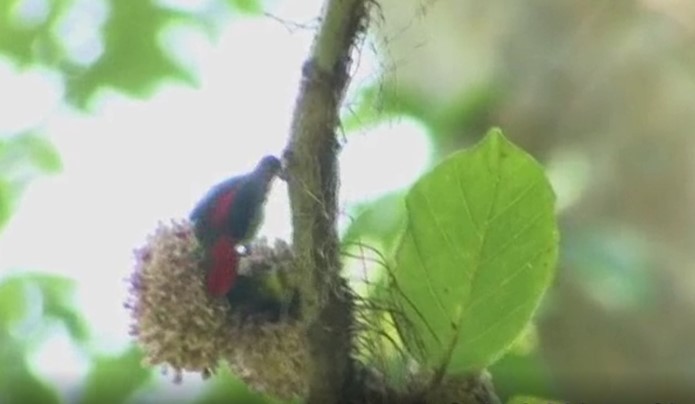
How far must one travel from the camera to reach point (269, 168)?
46cm

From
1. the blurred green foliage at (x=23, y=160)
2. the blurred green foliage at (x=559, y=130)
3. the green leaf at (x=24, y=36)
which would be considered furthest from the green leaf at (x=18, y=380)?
the green leaf at (x=24, y=36)

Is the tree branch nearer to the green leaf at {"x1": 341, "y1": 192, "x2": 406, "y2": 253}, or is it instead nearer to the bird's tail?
the bird's tail

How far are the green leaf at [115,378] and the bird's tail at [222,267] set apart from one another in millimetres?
360

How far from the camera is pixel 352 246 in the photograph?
1.75 ft

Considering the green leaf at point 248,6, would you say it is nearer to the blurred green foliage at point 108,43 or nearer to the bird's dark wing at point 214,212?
the blurred green foliage at point 108,43

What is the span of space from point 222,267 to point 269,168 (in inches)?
1.7

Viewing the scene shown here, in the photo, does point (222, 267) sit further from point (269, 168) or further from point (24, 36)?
point (24, 36)

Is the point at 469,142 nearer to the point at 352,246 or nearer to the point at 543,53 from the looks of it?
the point at 543,53

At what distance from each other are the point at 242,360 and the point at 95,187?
0.46 meters

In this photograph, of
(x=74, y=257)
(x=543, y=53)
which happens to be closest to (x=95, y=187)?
(x=74, y=257)

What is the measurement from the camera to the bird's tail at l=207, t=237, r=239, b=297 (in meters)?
0.45

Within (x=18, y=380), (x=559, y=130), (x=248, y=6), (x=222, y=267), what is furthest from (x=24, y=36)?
(x=222, y=267)

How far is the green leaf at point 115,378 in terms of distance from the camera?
802 mm

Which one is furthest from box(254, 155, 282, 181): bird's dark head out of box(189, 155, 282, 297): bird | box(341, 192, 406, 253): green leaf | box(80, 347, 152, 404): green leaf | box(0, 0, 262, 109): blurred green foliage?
box(0, 0, 262, 109): blurred green foliage
